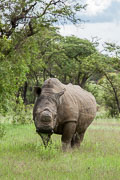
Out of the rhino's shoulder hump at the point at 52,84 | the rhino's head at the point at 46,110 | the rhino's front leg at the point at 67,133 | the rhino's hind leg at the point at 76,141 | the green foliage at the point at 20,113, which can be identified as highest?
the rhino's shoulder hump at the point at 52,84

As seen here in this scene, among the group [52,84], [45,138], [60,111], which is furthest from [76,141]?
[52,84]

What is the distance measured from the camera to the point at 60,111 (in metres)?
8.35

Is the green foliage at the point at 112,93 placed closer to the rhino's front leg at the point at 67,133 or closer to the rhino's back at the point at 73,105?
the rhino's back at the point at 73,105

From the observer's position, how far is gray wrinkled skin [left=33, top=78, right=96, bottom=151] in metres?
7.66

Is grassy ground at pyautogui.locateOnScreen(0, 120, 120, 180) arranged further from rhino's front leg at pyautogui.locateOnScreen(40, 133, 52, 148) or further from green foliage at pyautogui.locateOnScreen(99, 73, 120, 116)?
green foliage at pyautogui.locateOnScreen(99, 73, 120, 116)

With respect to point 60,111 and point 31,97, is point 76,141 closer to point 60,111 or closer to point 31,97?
point 60,111

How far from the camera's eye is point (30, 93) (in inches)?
1642

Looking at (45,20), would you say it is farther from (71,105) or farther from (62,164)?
(62,164)

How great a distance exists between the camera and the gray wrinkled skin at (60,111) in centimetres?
766

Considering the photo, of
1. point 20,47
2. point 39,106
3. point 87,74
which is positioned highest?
point 39,106

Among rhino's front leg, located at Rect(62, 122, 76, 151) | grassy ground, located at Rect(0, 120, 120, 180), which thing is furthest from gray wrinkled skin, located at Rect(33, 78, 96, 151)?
grassy ground, located at Rect(0, 120, 120, 180)

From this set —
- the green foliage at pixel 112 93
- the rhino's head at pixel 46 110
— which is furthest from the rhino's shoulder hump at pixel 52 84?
the green foliage at pixel 112 93

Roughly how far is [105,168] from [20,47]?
11.2m

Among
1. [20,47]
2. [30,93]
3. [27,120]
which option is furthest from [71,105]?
[30,93]
